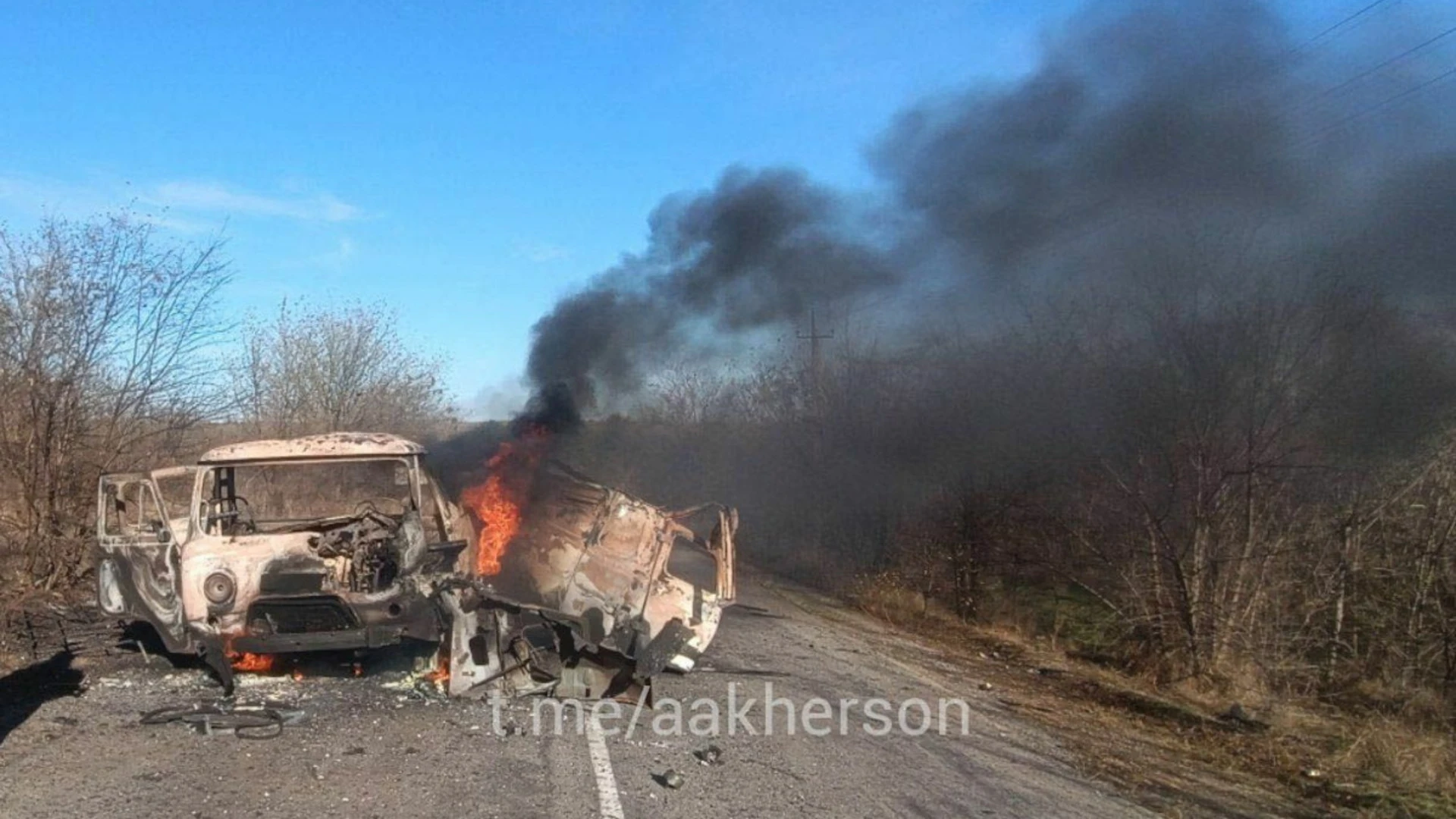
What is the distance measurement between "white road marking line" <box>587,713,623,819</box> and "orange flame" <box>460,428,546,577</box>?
5.73 ft

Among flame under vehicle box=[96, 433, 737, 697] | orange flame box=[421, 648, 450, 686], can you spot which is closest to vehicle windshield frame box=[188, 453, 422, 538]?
flame under vehicle box=[96, 433, 737, 697]

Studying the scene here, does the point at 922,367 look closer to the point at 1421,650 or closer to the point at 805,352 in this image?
the point at 805,352

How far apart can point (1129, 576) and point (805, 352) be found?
11.2 meters

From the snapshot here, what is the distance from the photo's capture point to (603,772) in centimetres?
609

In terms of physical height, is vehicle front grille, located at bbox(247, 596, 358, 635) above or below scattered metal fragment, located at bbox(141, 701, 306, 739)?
above

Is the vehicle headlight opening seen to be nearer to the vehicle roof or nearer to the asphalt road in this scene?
the asphalt road

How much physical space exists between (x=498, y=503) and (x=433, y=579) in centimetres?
Answer: 113

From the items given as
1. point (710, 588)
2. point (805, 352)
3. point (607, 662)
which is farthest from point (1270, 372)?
point (805, 352)

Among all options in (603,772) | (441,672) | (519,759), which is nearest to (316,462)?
(441,672)

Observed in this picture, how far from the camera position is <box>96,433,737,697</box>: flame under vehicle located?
774 cm

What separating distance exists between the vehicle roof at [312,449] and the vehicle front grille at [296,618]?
1339mm

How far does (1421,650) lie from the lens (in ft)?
32.6

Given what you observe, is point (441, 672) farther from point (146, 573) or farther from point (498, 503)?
point (146, 573)

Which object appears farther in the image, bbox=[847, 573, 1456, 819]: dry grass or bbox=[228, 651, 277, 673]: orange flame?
bbox=[228, 651, 277, 673]: orange flame
